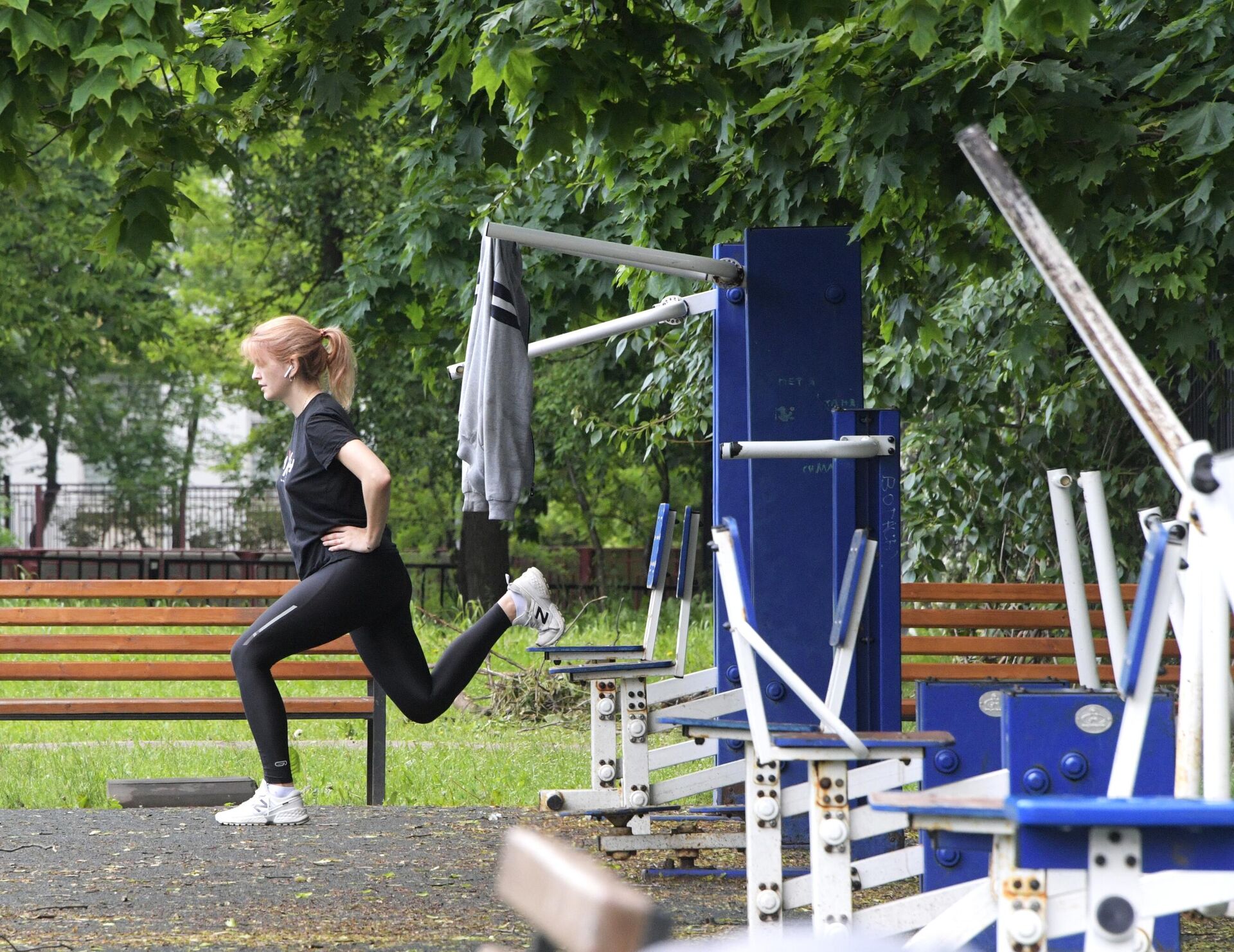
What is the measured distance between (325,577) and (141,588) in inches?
108

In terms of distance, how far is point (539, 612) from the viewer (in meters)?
5.82

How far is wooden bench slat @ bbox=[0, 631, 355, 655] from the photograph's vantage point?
Result: 7.45 metres

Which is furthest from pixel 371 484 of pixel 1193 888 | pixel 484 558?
pixel 484 558

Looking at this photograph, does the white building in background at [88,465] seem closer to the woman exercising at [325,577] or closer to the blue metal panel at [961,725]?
the woman exercising at [325,577]

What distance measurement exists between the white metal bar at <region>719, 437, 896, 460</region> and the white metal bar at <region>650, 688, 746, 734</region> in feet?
2.57

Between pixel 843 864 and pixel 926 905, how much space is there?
0.21 meters

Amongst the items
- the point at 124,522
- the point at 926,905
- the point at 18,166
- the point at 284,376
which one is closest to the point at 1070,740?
the point at 926,905

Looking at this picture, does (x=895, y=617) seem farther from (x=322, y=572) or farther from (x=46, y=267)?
(x=46, y=267)

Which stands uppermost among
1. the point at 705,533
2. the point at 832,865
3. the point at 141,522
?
the point at 141,522

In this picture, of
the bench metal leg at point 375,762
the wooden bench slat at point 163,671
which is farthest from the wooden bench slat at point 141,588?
the bench metal leg at point 375,762

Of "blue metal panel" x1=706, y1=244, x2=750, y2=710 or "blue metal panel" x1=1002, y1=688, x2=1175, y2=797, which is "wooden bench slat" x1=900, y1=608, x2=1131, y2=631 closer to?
"blue metal panel" x1=706, y1=244, x2=750, y2=710

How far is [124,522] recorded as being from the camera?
107ft

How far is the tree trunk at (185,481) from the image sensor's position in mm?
31562

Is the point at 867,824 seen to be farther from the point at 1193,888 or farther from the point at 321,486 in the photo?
the point at 321,486
